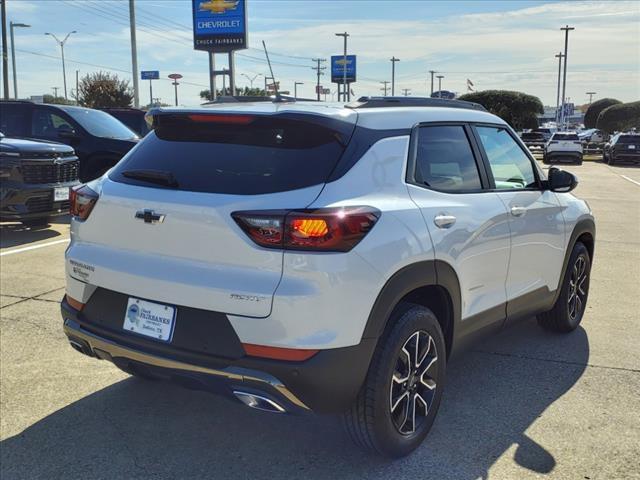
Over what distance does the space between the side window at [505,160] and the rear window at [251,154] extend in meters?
1.43

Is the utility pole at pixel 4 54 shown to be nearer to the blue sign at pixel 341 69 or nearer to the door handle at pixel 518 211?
the door handle at pixel 518 211

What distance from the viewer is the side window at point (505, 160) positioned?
4027mm

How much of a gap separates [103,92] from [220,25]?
2247 centimetres

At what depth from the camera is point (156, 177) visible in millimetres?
3086

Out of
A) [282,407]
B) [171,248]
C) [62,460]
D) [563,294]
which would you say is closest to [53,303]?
[62,460]

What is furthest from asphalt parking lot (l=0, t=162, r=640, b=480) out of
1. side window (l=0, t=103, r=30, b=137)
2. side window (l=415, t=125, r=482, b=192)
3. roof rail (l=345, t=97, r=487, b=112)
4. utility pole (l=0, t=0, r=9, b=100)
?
utility pole (l=0, t=0, r=9, b=100)

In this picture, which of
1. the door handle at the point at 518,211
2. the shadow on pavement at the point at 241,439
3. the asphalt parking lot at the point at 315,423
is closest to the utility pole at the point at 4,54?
the asphalt parking lot at the point at 315,423

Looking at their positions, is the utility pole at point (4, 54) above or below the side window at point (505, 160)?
above

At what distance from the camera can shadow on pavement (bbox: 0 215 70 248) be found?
8.80 m

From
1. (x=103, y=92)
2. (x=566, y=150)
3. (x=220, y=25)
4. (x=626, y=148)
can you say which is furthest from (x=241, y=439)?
(x=103, y=92)

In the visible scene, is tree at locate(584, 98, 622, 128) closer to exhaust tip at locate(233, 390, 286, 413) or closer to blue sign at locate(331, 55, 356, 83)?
blue sign at locate(331, 55, 356, 83)

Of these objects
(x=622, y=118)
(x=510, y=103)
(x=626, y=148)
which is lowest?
(x=626, y=148)

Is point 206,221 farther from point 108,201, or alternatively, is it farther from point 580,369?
point 580,369

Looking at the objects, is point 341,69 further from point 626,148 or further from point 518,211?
point 518,211
